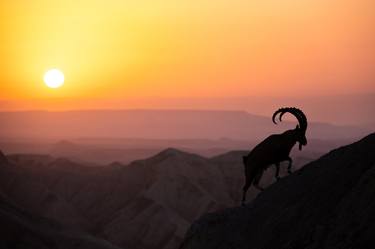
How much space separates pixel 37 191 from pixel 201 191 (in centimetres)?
2903

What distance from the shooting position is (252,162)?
20.1 m

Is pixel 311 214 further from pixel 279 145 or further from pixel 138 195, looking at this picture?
pixel 138 195

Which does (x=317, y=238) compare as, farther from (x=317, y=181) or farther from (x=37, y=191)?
(x=37, y=191)

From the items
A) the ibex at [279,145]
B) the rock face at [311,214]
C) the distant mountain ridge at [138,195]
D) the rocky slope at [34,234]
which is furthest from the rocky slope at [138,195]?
the ibex at [279,145]

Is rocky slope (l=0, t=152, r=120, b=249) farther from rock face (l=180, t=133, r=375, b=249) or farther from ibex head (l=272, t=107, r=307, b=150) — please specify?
ibex head (l=272, t=107, r=307, b=150)

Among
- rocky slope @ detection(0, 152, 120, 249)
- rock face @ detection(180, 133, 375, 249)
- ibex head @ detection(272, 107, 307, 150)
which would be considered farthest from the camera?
rocky slope @ detection(0, 152, 120, 249)

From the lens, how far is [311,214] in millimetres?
15133

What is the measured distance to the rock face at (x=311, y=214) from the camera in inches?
496

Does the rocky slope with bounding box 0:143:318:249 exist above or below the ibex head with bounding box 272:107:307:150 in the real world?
below

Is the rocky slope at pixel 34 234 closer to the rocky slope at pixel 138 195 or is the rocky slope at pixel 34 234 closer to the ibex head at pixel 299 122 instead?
the rocky slope at pixel 138 195

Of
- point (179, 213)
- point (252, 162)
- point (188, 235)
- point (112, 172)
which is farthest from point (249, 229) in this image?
point (112, 172)

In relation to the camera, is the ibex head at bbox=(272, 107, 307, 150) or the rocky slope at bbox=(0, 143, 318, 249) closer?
the ibex head at bbox=(272, 107, 307, 150)

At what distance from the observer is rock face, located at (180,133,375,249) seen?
1259cm

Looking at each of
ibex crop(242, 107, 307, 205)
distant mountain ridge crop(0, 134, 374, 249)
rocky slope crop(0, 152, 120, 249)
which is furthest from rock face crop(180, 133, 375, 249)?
distant mountain ridge crop(0, 134, 374, 249)
